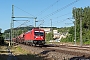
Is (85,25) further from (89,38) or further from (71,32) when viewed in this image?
(89,38)

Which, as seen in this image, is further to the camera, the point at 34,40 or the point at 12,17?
the point at 12,17

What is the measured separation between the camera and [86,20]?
95.6m

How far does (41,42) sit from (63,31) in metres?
88.2

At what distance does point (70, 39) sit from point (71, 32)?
410cm

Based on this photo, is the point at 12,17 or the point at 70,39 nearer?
the point at 12,17

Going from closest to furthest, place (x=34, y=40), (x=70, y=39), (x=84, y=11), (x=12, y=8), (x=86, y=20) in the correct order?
1. (x=34, y=40)
2. (x=12, y=8)
3. (x=70, y=39)
4. (x=86, y=20)
5. (x=84, y=11)

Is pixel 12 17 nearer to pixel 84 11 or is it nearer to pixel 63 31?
pixel 84 11

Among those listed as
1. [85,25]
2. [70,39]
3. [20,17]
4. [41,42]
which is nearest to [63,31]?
[85,25]

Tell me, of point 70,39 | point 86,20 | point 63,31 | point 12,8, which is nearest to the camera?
point 12,8

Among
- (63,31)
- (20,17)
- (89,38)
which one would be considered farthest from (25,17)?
(63,31)

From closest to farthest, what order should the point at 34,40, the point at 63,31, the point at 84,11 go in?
the point at 34,40 < the point at 84,11 < the point at 63,31

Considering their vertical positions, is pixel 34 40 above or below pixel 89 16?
below

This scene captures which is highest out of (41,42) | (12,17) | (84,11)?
(84,11)

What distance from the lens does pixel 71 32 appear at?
8775 centimetres
